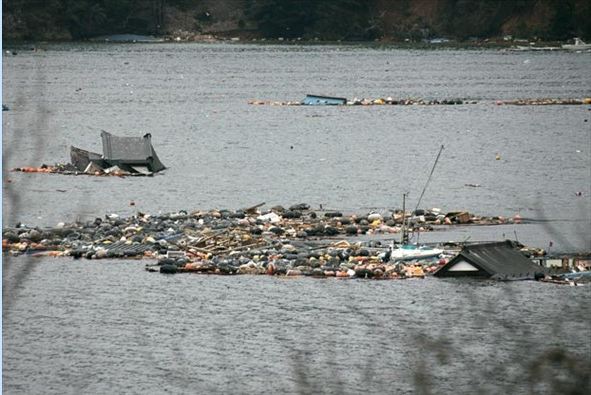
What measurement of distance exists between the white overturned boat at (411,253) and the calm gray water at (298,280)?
1.93 metres

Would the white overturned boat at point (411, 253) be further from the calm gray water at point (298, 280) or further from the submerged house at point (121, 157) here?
the submerged house at point (121, 157)

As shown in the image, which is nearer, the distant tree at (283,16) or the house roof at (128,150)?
the house roof at (128,150)

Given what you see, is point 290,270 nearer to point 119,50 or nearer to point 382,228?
point 382,228

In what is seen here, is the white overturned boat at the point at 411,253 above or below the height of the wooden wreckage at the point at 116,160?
below

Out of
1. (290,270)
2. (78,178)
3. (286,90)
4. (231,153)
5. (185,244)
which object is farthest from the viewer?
(286,90)

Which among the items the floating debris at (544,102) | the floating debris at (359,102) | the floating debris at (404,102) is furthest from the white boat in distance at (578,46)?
the floating debris at (544,102)

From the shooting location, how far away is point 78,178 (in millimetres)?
45719

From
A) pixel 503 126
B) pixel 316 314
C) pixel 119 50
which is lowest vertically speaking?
pixel 316 314

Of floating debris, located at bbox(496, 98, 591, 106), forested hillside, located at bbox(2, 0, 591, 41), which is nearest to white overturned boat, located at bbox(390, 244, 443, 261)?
floating debris, located at bbox(496, 98, 591, 106)

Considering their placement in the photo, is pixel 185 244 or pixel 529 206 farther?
pixel 529 206

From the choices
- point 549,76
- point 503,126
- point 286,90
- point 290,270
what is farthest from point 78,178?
point 549,76

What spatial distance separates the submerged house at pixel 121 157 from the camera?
46.4m

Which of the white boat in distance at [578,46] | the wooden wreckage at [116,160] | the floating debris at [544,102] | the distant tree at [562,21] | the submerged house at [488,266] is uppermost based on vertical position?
the distant tree at [562,21]

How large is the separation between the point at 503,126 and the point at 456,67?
5978 cm
